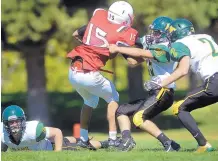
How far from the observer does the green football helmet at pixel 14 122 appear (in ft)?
36.7

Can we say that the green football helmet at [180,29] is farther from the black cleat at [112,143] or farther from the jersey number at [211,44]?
the black cleat at [112,143]

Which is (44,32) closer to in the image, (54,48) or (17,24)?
(17,24)

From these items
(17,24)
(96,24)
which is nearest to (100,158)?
(96,24)

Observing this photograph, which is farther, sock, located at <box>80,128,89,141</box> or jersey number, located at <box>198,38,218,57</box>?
sock, located at <box>80,128,89,141</box>

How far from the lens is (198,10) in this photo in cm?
2119

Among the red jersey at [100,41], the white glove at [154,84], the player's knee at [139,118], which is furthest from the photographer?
the red jersey at [100,41]

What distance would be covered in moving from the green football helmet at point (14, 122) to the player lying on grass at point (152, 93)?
1.26 metres

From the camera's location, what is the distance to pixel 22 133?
11219 mm

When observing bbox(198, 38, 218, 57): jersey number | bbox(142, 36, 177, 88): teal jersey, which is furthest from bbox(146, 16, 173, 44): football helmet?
bbox(198, 38, 218, 57): jersey number

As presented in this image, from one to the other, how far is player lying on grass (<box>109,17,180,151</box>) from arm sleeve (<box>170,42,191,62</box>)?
1.15 feet

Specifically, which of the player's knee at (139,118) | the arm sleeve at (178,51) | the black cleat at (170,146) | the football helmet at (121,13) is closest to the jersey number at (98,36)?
the football helmet at (121,13)

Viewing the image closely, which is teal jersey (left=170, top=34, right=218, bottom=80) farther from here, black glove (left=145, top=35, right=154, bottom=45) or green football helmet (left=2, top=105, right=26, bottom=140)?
green football helmet (left=2, top=105, right=26, bottom=140)

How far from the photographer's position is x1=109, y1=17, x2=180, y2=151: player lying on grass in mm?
10781

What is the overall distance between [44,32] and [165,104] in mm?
10927
